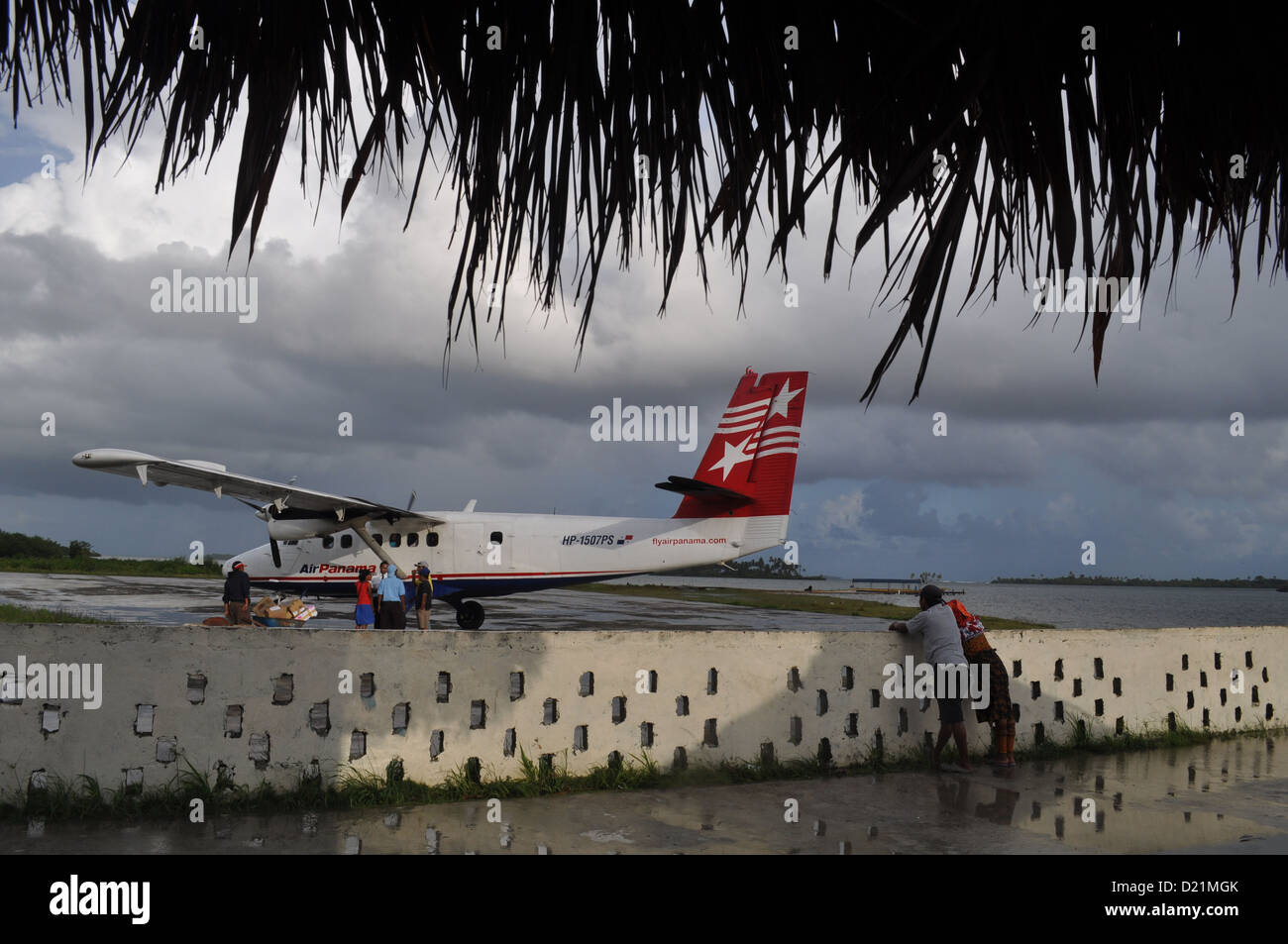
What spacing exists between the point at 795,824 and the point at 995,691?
306cm

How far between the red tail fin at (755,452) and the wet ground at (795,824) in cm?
1500

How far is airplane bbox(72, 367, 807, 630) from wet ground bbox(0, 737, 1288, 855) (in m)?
15.0

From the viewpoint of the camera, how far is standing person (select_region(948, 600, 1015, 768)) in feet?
27.3

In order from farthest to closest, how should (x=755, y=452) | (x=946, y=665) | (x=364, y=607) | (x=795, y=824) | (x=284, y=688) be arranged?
(x=755, y=452) < (x=364, y=607) < (x=946, y=665) < (x=284, y=688) < (x=795, y=824)

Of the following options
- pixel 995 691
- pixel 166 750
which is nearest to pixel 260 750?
pixel 166 750

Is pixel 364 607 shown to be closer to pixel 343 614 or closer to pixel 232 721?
pixel 232 721

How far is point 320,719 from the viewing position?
6703 millimetres

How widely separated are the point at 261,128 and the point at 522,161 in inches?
28.1

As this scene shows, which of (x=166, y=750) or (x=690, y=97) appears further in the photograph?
(x=166, y=750)

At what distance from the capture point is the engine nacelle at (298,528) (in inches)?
923

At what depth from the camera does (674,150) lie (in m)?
2.78

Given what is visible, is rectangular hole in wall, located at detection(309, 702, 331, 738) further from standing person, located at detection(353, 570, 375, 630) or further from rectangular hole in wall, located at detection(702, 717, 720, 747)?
standing person, located at detection(353, 570, 375, 630)
